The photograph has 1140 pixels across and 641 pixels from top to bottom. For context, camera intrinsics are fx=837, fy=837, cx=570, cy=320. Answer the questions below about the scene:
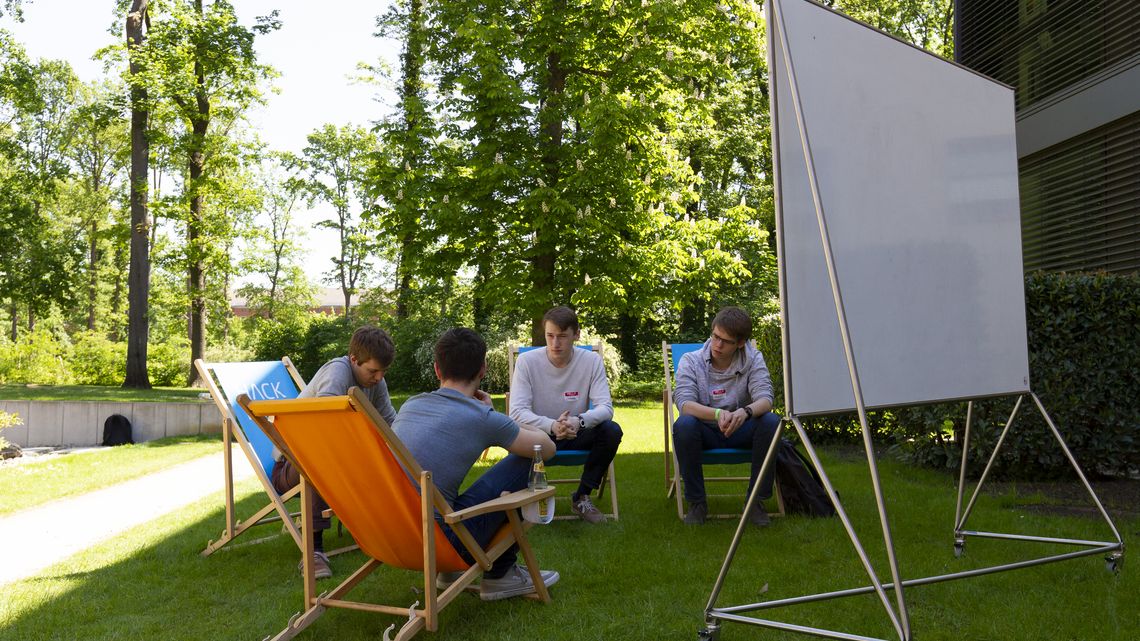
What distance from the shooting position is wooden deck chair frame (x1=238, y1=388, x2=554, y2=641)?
2.62 metres

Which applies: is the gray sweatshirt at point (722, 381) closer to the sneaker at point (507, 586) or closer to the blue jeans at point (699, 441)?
the blue jeans at point (699, 441)

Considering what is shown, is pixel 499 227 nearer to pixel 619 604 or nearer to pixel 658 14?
pixel 658 14

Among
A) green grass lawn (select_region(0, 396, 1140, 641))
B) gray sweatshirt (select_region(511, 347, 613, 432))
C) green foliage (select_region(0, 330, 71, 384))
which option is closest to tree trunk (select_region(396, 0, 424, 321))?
gray sweatshirt (select_region(511, 347, 613, 432))

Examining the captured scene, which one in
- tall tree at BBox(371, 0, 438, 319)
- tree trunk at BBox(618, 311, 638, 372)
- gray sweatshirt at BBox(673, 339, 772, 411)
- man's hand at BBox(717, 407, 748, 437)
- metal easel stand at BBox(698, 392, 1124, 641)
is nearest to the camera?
metal easel stand at BBox(698, 392, 1124, 641)

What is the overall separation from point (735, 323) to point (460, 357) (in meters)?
2.15

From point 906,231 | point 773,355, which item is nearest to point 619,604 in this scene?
point 906,231

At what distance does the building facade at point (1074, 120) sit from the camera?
6.88m

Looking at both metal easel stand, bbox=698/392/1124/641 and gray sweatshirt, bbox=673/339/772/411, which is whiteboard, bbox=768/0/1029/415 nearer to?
metal easel stand, bbox=698/392/1124/641

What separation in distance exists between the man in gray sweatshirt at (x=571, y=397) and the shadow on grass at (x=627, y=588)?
0.32 m

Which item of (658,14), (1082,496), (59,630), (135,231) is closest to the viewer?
(59,630)

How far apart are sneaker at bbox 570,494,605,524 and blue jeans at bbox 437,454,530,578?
153 cm

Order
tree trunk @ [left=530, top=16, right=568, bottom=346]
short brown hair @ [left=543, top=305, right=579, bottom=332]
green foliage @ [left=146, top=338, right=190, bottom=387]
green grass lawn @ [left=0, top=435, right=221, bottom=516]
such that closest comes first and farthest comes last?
1. short brown hair @ [left=543, top=305, right=579, bottom=332]
2. green grass lawn @ [left=0, top=435, right=221, bottom=516]
3. tree trunk @ [left=530, top=16, right=568, bottom=346]
4. green foliage @ [left=146, top=338, right=190, bottom=387]

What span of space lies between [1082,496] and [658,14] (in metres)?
9.78

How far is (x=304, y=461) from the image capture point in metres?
2.94
